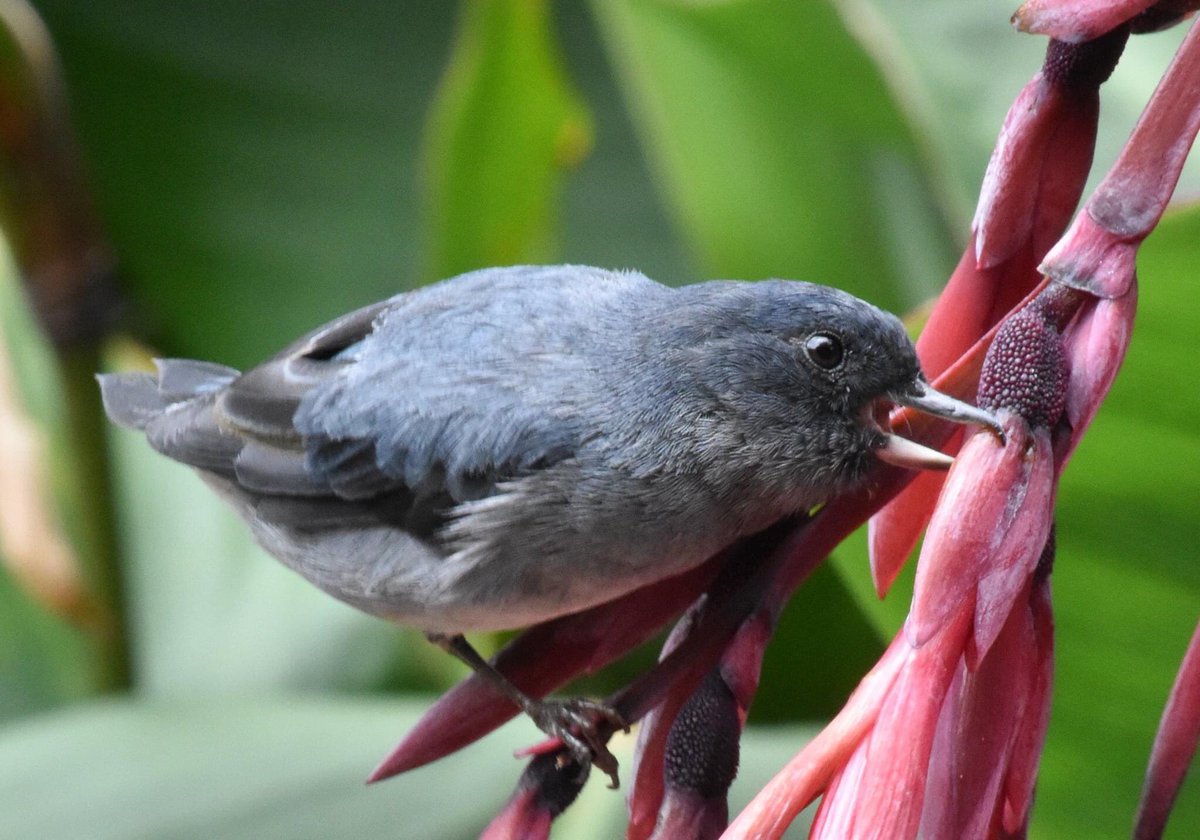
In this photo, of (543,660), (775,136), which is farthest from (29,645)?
(543,660)

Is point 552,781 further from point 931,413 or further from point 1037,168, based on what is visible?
point 1037,168

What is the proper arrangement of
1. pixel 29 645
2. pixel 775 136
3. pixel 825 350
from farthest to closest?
pixel 29 645 → pixel 775 136 → pixel 825 350

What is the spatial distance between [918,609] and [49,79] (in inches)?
49.8

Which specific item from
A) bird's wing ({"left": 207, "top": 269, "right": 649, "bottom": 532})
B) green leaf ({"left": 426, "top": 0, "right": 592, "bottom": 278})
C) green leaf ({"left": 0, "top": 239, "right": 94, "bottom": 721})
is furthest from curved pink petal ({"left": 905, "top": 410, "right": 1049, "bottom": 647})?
green leaf ({"left": 0, "top": 239, "right": 94, "bottom": 721})

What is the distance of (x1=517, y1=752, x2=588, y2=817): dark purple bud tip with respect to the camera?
0.59m

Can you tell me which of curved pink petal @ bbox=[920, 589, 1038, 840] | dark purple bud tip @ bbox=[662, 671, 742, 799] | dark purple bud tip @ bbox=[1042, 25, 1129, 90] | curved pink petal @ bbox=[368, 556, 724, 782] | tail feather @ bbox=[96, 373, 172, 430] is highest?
dark purple bud tip @ bbox=[1042, 25, 1129, 90]

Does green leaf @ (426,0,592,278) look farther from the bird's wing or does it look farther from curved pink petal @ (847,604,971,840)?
curved pink petal @ (847,604,971,840)

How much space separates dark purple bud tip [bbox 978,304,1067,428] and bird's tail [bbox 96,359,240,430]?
34.2 inches

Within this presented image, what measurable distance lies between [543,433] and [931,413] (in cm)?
35

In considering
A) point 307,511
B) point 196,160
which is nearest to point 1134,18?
point 307,511

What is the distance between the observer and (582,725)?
749 mm

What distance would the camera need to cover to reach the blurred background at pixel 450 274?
86 centimetres

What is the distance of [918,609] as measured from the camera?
45 cm

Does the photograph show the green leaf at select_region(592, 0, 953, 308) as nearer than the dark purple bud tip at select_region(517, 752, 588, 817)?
No
